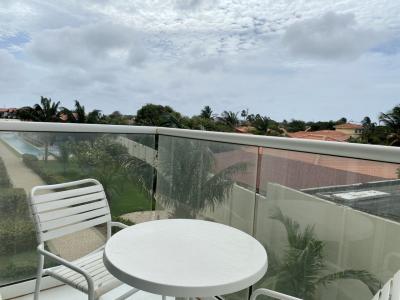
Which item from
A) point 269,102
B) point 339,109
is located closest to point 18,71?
point 269,102

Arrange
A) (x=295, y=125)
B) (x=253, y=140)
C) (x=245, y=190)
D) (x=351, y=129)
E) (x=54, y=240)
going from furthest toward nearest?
1. (x=351, y=129)
2. (x=295, y=125)
3. (x=54, y=240)
4. (x=245, y=190)
5. (x=253, y=140)

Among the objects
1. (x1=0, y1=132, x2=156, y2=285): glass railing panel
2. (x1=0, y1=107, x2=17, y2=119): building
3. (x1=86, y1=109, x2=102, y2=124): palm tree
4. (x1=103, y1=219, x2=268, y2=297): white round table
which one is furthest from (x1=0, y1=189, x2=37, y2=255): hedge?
(x1=0, y1=107, x2=17, y2=119): building

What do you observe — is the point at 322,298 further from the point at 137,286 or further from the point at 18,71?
the point at 18,71

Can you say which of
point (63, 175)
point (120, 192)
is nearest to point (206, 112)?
point (120, 192)

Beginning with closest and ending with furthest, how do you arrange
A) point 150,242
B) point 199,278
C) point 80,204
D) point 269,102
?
point 199,278
point 150,242
point 80,204
point 269,102

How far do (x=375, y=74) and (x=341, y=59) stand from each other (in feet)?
13.1

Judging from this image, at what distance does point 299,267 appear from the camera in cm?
194

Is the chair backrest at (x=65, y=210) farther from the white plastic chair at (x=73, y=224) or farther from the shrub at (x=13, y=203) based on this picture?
the shrub at (x=13, y=203)

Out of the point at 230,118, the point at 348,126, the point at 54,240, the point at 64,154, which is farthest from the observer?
the point at 348,126

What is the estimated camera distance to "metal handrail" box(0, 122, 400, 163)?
1.50 meters

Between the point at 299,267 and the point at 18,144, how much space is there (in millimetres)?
2135

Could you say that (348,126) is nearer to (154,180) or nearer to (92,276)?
(154,180)

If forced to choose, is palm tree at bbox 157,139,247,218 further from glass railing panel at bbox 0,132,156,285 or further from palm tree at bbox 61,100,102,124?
palm tree at bbox 61,100,102,124

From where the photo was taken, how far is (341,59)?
36.5 meters
